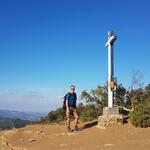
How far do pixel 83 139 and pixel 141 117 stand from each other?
8.79ft

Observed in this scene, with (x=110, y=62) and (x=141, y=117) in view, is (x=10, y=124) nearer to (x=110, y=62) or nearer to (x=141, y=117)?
(x=110, y=62)

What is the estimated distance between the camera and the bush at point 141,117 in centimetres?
1588

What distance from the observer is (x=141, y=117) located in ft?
52.0

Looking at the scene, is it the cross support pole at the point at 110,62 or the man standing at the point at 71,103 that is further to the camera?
the cross support pole at the point at 110,62

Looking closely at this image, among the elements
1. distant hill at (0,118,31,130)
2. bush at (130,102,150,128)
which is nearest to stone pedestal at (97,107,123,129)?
bush at (130,102,150,128)

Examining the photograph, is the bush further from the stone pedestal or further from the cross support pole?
the cross support pole

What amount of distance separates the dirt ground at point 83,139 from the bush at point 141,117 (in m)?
0.29

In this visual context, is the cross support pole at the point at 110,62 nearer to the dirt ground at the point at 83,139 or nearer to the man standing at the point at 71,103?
the dirt ground at the point at 83,139

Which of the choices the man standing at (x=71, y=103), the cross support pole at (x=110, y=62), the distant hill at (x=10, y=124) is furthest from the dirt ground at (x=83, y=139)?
the distant hill at (x=10, y=124)

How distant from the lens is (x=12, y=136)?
17984 millimetres

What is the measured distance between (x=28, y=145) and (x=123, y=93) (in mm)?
12524

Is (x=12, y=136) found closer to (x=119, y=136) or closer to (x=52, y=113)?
(x=119, y=136)

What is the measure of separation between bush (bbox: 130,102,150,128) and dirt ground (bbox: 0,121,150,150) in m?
0.29

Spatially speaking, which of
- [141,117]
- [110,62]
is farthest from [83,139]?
[110,62]
